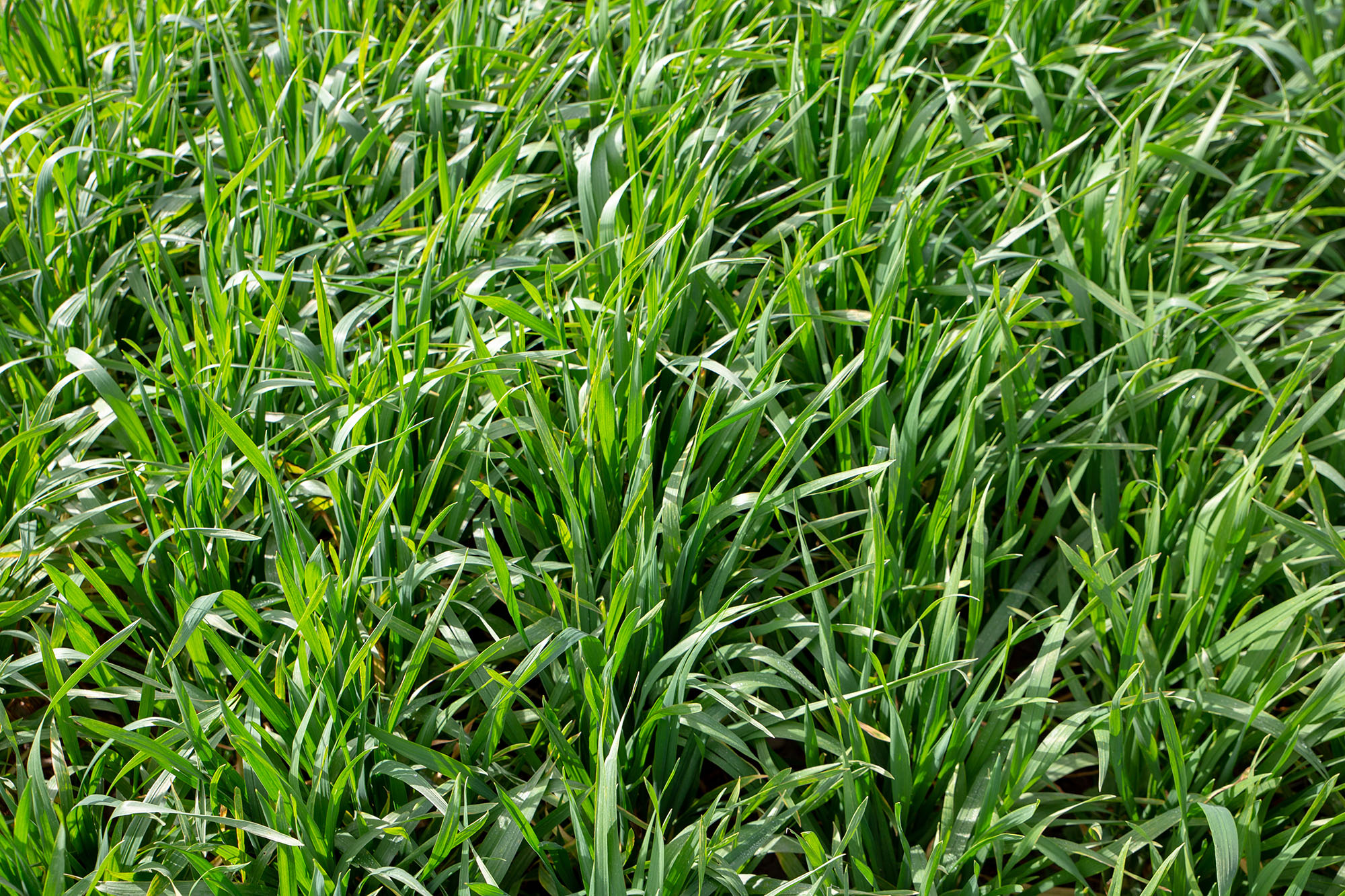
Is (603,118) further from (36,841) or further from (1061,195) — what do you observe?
(36,841)

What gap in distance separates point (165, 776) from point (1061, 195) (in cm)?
149

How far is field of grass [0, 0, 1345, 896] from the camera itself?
3.43 feet

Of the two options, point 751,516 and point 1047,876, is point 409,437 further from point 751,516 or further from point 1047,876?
point 1047,876

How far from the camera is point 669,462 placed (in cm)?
A: 130

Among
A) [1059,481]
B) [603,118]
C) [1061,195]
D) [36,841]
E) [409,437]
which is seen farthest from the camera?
[603,118]

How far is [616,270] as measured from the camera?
1489 millimetres

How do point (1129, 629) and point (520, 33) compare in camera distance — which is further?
point (520, 33)

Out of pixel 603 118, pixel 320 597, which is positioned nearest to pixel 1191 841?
pixel 320 597

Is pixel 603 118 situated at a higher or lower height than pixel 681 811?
higher

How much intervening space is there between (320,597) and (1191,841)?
91cm

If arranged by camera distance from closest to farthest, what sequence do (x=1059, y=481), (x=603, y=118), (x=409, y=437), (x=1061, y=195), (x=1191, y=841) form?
(x=1191, y=841) → (x=409, y=437) → (x=1059, y=481) → (x=1061, y=195) → (x=603, y=118)

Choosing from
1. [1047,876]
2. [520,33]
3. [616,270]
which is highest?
[520,33]

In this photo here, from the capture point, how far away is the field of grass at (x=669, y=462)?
3.43 feet

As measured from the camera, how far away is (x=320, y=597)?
1.03 metres
